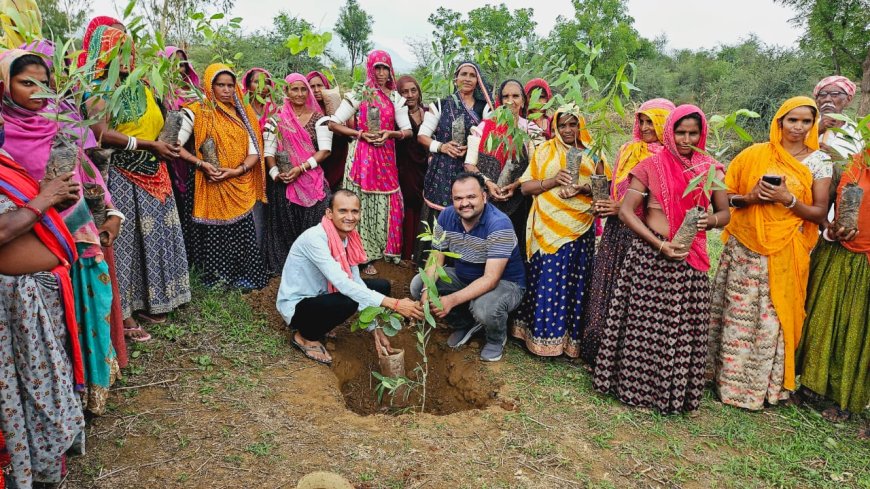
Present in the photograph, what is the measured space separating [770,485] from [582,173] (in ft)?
6.77

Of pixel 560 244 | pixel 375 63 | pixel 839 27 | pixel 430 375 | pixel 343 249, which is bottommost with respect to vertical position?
pixel 430 375

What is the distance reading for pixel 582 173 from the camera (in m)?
3.71

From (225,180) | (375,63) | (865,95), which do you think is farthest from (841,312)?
(865,95)

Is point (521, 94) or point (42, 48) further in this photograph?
point (521, 94)

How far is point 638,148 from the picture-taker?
11.4ft

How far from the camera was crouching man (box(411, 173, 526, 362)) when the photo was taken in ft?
12.0

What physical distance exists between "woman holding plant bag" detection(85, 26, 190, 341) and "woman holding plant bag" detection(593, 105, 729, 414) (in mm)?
3033

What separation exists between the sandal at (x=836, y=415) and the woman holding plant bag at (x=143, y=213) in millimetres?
4327

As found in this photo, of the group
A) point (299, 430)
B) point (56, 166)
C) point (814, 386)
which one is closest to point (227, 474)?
point (299, 430)

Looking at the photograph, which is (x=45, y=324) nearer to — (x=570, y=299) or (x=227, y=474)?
(x=227, y=474)

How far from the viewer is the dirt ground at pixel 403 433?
2.54 metres

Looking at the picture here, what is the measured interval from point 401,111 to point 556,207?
1.86 metres

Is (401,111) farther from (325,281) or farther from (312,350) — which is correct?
(312,350)

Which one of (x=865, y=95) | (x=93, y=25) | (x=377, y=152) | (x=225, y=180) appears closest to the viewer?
(x=93, y=25)
